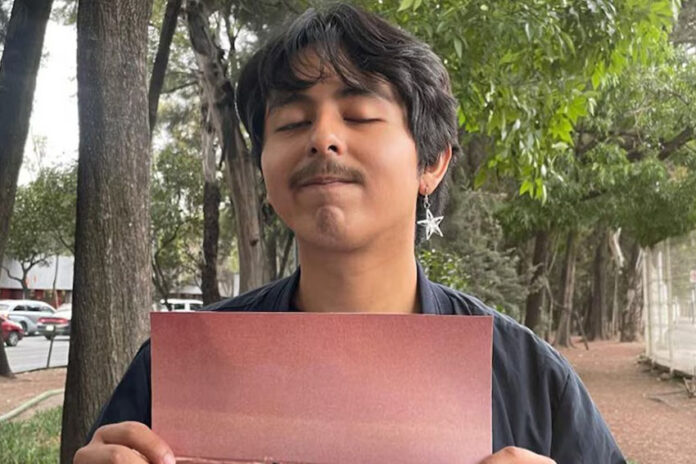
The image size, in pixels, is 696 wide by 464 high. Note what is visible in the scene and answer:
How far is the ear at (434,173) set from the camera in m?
1.46

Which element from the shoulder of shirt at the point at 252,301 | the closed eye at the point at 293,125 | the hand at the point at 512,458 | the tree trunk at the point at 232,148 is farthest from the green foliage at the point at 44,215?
the hand at the point at 512,458

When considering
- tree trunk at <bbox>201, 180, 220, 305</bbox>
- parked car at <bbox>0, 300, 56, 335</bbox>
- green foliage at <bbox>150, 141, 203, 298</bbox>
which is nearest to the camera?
tree trunk at <bbox>201, 180, 220, 305</bbox>

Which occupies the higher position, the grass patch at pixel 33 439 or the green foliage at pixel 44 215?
the green foliage at pixel 44 215

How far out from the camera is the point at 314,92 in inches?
52.7

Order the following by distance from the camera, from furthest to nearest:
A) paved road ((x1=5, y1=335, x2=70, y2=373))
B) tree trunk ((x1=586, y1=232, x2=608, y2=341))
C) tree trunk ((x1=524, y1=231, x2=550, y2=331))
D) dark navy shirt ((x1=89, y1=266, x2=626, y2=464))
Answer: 1. tree trunk ((x1=586, y1=232, x2=608, y2=341))
2. tree trunk ((x1=524, y1=231, x2=550, y2=331))
3. paved road ((x1=5, y1=335, x2=70, y2=373))
4. dark navy shirt ((x1=89, y1=266, x2=626, y2=464))

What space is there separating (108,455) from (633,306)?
27.7 metres

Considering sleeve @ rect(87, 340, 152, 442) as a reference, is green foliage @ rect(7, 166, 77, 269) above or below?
above

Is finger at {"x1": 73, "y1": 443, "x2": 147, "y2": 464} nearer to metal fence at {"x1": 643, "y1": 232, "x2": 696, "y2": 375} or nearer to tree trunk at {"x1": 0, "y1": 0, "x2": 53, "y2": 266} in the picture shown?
tree trunk at {"x1": 0, "y1": 0, "x2": 53, "y2": 266}

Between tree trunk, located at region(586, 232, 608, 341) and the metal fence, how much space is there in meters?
8.76

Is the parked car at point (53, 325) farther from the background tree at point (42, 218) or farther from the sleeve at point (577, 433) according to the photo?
the sleeve at point (577, 433)

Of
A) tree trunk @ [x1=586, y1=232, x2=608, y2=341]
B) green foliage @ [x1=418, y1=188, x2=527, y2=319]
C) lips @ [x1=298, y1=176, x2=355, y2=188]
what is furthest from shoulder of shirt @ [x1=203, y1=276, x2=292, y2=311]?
tree trunk @ [x1=586, y1=232, x2=608, y2=341]

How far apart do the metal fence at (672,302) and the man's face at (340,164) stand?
13.2 m

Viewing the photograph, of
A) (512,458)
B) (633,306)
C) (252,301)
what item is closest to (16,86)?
(252,301)

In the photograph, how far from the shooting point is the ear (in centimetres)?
146
